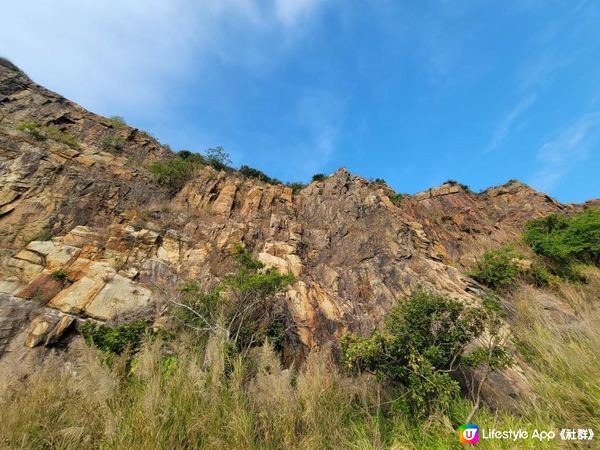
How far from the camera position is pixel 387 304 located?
10672mm

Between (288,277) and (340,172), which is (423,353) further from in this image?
(340,172)

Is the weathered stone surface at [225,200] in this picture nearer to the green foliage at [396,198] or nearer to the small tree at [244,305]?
the small tree at [244,305]

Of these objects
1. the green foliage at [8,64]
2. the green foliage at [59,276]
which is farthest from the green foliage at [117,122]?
the green foliage at [59,276]

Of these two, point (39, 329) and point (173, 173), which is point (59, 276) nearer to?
point (39, 329)

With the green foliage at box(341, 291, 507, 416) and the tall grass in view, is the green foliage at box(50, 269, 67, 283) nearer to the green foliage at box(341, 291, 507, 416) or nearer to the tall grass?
the tall grass

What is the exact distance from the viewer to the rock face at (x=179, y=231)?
999 centimetres

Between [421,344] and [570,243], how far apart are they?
34.7 feet

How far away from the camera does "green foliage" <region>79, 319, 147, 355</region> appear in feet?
26.0

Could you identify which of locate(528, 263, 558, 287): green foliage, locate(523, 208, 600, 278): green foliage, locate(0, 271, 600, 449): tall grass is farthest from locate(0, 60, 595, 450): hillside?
locate(523, 208, 600, 278): green foliage

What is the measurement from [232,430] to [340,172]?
1823 centimetres

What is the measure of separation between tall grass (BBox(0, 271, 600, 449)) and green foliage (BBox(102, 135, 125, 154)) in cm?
1911

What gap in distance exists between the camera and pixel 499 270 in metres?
11.1

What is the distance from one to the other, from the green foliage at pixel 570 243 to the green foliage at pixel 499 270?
1.59m

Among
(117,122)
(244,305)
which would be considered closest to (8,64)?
(117,122)
